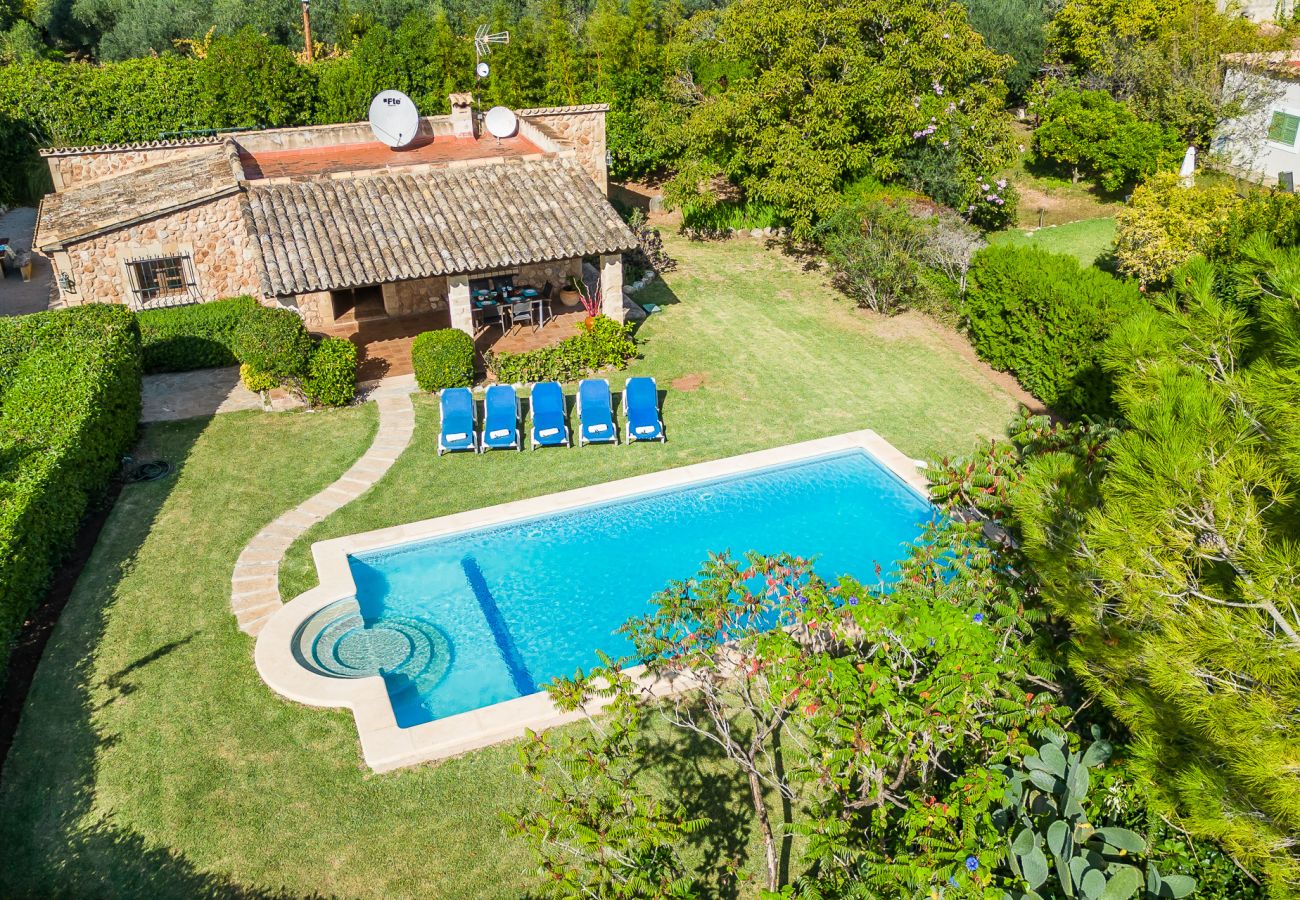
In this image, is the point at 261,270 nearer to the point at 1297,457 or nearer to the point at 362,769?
the point at 362,769

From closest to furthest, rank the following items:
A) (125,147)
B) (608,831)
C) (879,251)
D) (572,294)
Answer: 1. (608,831)
2. (879,251)
3. (572,294)
4. (125,147)

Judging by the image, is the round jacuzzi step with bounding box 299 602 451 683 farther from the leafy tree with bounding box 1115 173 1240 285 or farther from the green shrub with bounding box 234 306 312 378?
the leafy tree with bounding box 1115 173 1240 285

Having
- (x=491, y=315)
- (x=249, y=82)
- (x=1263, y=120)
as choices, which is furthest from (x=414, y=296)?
(x=1263, y=120)

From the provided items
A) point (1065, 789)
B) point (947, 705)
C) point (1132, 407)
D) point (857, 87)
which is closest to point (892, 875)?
point (947, 705)

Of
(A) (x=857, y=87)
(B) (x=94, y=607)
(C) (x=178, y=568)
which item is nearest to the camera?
(B) (x=94, y=607)

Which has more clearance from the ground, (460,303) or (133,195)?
(133,195)

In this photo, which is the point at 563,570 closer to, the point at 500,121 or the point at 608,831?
the point at 608,831
